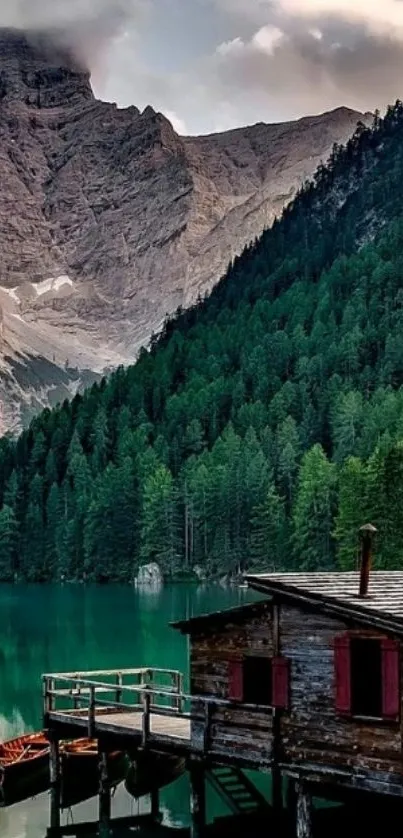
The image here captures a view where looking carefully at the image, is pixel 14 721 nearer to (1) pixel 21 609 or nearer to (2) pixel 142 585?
(1) pixel 21 609

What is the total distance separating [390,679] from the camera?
32.8 m

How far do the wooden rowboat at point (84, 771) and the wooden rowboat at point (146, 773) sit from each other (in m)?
0.46

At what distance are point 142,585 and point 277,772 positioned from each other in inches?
6249

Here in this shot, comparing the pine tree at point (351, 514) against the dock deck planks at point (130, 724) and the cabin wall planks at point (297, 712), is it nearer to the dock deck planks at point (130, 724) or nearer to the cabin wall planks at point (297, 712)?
the dock deck planks at point (130, 724)

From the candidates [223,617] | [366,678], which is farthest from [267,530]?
[366,678]

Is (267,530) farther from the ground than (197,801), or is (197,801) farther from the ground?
(267,530)

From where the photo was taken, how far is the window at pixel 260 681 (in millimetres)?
35719

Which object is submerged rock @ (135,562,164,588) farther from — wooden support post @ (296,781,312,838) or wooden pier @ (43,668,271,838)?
wooden support post @ (296,781,312,838)

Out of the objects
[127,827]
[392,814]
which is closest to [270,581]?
[392,814]

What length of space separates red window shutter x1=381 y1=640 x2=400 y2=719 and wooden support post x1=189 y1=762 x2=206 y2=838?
25.9 feet

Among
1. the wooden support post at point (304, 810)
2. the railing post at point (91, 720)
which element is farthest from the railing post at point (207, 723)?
the railing post at point (91, 720)

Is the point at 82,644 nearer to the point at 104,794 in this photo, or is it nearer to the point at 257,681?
the point at 104,794

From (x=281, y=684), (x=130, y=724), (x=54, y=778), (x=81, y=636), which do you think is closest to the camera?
(x=281, y=684)

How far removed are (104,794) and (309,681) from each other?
37.9ft
